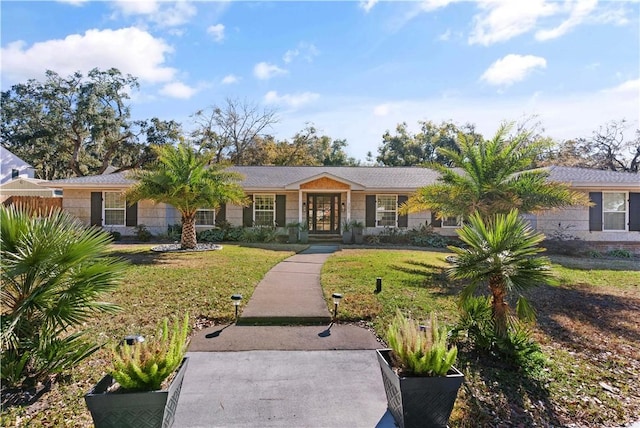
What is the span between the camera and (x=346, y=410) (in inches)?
141

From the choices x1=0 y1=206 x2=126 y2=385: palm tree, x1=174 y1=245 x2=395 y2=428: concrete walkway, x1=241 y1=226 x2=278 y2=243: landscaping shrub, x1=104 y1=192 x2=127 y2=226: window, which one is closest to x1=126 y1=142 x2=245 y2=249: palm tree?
x1=241 y1=226 x2=278 y2=243: landscaping shrub

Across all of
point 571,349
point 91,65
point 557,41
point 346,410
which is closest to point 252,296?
point 346,410

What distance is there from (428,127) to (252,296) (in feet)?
111

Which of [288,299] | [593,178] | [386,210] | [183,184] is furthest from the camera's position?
[386,210]

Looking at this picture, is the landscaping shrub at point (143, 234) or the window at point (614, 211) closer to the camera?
the window at point (614, 211)

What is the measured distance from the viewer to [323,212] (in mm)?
19422

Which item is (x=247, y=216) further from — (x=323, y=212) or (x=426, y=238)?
(x=426, y=238)

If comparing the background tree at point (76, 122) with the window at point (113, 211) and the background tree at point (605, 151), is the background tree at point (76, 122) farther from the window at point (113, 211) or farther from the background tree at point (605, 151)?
the background tree at point (605, 151)

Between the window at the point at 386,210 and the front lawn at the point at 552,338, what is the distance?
270 inches

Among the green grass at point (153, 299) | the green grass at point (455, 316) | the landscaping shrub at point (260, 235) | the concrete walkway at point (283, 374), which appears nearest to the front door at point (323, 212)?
the landscaping shrub at point (260, 235)

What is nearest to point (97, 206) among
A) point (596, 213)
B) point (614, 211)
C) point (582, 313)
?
point (582, 313)

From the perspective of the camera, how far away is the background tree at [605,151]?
2944cm

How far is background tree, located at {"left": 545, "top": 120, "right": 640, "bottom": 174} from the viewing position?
2944 centimetres

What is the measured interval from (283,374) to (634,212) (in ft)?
64.3
